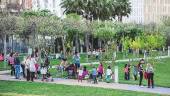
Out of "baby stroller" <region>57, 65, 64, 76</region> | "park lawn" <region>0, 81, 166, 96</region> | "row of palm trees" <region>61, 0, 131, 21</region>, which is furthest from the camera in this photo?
"row of palm trees" <region>61, 0, 131, 21</region>

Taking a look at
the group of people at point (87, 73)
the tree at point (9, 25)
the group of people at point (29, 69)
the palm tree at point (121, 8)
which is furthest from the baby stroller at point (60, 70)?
the palm tree at point (121, 8)

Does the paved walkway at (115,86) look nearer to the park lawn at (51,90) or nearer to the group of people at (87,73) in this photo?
the group of people at (87,73)

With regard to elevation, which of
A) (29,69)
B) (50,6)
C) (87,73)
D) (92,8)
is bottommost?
(87,73)

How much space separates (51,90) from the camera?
136 feet

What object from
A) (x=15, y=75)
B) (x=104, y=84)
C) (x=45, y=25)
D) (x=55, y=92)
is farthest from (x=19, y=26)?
(x=55, y=92)

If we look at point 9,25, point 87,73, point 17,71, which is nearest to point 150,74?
point 87,73

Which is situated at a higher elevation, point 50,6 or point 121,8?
point 121,8

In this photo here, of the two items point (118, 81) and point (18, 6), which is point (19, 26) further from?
point (18, 6)

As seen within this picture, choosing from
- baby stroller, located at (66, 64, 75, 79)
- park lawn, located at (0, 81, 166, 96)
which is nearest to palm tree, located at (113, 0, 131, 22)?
baby stroller, located at (66, 64, 75, 79)

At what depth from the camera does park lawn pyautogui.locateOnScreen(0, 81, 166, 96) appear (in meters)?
39.4

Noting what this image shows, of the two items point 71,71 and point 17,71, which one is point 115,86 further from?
point 17,71

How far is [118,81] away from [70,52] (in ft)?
135

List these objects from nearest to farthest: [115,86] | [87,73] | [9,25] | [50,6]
Answer: 1. [115,86]
2. [87,73]
3. [9,25]
4. [50,6]

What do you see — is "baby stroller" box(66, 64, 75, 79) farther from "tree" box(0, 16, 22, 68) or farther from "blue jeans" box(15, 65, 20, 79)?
"tree" box(0, 16, 22, 68)
